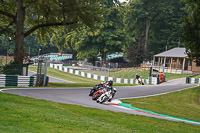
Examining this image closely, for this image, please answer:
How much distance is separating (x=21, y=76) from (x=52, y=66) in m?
36.7

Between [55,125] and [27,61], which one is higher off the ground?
[27,61]

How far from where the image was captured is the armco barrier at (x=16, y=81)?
21297 millimetres

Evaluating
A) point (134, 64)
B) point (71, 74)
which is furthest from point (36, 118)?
point (134, 64)

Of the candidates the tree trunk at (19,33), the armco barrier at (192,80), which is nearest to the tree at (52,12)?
the tree trunk at (19,33)

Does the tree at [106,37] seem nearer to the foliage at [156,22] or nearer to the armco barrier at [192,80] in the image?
the foliage at [156,22]

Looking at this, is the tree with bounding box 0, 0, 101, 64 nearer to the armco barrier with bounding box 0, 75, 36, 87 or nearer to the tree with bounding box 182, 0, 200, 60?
the armco barrier with bounding box 0, 75, 36, 87

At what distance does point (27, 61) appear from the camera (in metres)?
26.0

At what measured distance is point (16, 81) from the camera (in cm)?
2197

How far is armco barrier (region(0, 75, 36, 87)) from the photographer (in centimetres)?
2130

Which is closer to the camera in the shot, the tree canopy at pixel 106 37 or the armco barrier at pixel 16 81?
the armco barrier at pixel 16 81

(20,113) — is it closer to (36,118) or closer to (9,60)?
(36,118)

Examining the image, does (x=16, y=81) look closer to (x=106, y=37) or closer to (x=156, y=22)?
(x=106, y=37)

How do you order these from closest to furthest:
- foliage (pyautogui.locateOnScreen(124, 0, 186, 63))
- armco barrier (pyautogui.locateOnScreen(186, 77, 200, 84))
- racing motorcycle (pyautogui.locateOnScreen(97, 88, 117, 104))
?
racing motorcycle (pyautogui.locateOnScreen(97, 88, 117, 104)) → armco barrier (pyautogui.locateOnScreen(186, 77, 200, 84)) → foliage (pyautogui.locateOnScreen(124, 0, 186, 63))

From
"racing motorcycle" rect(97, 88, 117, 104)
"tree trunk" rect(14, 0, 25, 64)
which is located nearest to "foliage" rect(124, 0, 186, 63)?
"tree trunk" rect(14, 0, 25, 64)
